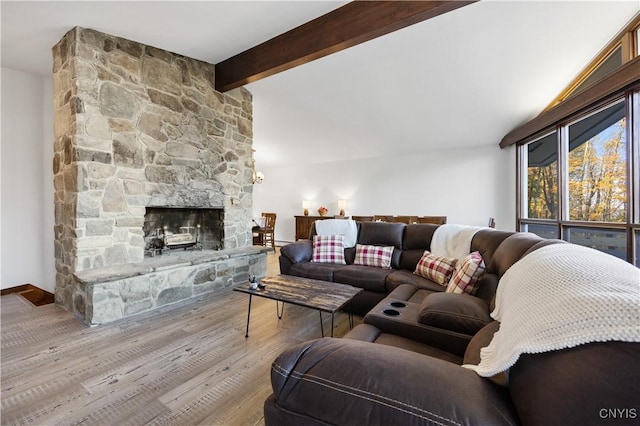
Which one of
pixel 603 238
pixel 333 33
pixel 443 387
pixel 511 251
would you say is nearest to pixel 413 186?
pixel 603 238

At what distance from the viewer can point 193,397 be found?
159 centimetres

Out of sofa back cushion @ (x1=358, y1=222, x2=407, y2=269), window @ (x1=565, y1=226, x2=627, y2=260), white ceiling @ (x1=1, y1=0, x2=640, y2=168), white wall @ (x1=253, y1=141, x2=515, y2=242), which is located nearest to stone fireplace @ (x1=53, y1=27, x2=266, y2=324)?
white ceiling @ (x1=1, y1=0, x2=640, y2=168)

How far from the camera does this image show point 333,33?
263cm

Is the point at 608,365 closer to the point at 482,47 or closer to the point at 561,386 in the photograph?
the point at 561,386

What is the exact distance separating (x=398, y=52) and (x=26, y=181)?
506 cm

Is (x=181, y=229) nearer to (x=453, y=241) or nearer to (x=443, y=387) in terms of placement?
(x=453, y=241)

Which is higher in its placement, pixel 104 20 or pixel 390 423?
pixel 104 20

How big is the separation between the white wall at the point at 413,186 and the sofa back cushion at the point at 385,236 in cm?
318

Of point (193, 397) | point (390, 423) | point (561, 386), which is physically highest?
point (561, 386)

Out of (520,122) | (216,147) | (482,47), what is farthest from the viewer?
(520,122)

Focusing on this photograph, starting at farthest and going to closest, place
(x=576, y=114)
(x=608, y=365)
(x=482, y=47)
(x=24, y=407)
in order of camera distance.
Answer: (x=576, y=114) < (x=482, y=47) < (x=24, y=407) < (x=608, y=365)

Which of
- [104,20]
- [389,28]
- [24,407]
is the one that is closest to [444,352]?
[24,407]

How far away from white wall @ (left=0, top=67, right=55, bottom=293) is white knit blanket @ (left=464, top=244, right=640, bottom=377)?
4.75 m

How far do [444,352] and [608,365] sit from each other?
0.96 metres
